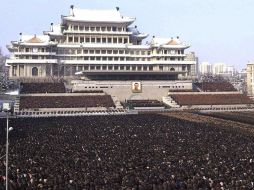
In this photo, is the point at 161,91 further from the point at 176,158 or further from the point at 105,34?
the point at 176,158

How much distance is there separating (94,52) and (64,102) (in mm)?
18891

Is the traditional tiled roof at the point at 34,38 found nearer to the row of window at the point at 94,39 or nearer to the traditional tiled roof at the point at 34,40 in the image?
the traditional tiled roof at the point at 34,40

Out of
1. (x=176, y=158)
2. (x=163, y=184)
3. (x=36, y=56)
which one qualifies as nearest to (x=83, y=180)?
(x=163, y=184)

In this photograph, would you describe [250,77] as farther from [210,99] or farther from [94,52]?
[94,52]

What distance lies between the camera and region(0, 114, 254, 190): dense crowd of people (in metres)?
18.9

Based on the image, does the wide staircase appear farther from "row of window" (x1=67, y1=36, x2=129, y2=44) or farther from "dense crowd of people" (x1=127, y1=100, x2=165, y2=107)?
"row of window" (x1=67, y1=36, x2=129, y2=44)

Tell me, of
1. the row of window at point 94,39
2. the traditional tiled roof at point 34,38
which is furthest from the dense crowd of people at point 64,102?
the row of window at point 94,39

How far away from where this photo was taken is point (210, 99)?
72438 millimetres

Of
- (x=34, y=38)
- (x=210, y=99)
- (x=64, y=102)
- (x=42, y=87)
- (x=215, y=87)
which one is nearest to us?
(x=64, y=102)

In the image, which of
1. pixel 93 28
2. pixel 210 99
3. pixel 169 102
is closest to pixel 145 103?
pixel 169 102

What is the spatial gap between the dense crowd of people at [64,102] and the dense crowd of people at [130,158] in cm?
2264

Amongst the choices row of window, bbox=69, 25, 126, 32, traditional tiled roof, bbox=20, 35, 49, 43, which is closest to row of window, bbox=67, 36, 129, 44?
row of window, bbox=69, 25, 126, 32

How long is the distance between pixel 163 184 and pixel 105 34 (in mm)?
67312

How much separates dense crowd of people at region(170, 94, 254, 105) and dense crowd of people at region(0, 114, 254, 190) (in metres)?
29.9
